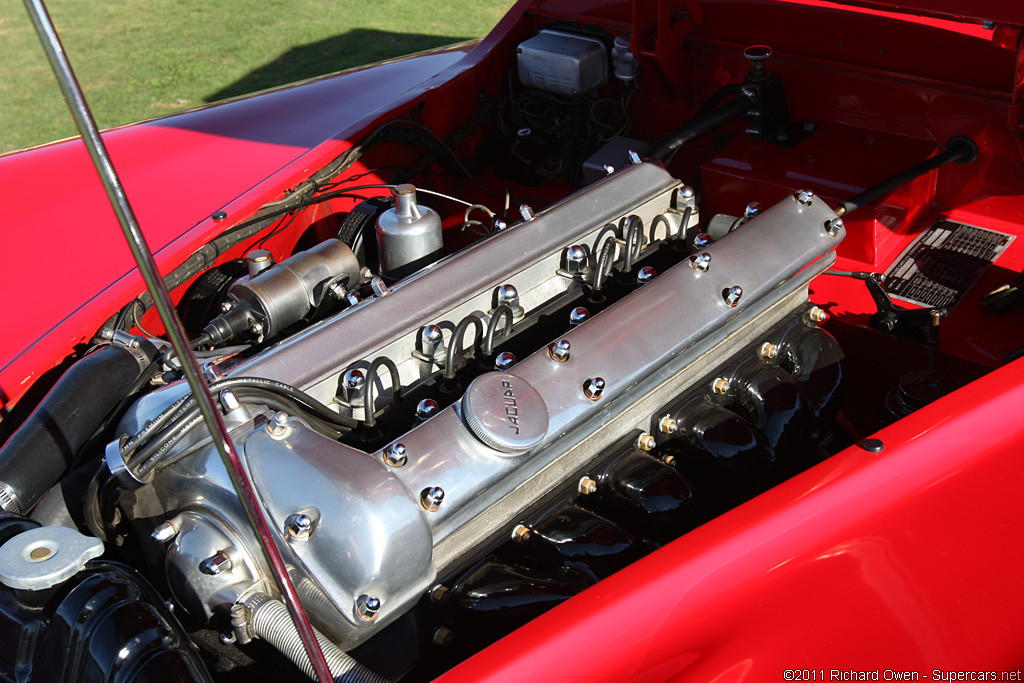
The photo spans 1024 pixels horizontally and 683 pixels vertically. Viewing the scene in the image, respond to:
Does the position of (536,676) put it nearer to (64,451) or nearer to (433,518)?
(433,518)

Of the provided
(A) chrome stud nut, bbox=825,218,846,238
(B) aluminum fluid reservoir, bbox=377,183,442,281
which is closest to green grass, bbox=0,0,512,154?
(B) aluminum fluid reservoir, bbox=377,183,442,281

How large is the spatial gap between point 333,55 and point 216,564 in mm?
6263

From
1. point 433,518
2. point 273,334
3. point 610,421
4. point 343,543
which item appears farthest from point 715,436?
point 273,334

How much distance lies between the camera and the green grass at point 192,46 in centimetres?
627

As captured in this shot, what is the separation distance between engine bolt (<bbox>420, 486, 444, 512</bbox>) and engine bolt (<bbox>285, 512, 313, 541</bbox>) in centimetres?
17

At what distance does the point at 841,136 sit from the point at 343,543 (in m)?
1.77

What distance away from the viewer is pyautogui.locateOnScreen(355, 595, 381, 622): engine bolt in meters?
1.11

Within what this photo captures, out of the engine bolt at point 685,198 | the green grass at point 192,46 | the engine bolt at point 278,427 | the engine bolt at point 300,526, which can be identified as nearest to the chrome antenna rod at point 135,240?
the engine bolt at point 300,526

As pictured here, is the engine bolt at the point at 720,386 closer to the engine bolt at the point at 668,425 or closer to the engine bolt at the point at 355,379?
the engine bolt at the point at 668,425

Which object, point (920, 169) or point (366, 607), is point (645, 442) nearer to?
point (366, 607)

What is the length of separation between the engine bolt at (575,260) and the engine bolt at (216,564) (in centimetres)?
84

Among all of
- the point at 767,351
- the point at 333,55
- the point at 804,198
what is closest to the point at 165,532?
the point at 767,351

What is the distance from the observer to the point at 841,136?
2.25 meters

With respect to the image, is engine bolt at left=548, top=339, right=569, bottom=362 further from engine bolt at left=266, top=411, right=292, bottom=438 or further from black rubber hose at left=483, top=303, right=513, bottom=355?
engine bolt at left=266, top=411, right=292, bottom=438
